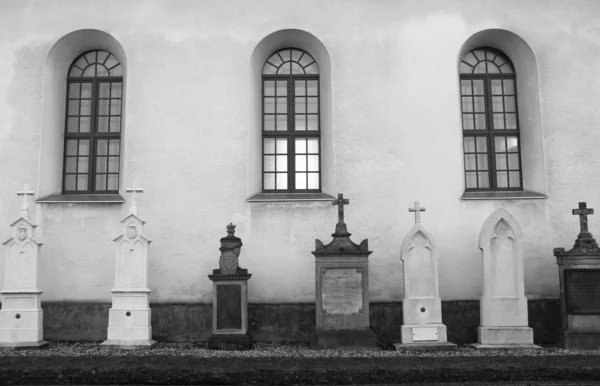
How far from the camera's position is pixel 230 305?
9625 millimetres

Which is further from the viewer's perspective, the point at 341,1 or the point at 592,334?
the point at 341,1

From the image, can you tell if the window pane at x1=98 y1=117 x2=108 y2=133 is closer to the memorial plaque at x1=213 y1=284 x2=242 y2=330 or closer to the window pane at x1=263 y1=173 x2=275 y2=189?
the window pane at x1=263 y1=173 x2=275 y2=189

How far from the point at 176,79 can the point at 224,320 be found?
4578mm

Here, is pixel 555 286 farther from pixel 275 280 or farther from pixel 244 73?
pixel 244 73

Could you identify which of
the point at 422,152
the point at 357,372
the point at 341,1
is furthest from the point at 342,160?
the point at 357,372

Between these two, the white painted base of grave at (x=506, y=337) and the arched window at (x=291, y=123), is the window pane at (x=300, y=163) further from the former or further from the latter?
the white painted base of grave at (x=506, y=337)

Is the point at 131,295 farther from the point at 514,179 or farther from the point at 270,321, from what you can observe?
the point at 514,179

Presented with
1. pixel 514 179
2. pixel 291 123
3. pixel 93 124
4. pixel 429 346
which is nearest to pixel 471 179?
pixel 514 179

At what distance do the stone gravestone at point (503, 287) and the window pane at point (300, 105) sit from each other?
161 inches

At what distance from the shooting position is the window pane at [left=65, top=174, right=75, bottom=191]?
37.1ft

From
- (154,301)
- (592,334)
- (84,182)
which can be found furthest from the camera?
(84,182)

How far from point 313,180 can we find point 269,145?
1.11 meters

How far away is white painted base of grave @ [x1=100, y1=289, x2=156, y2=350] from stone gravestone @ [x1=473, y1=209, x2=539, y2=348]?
18.0ft

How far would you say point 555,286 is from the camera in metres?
10.5
